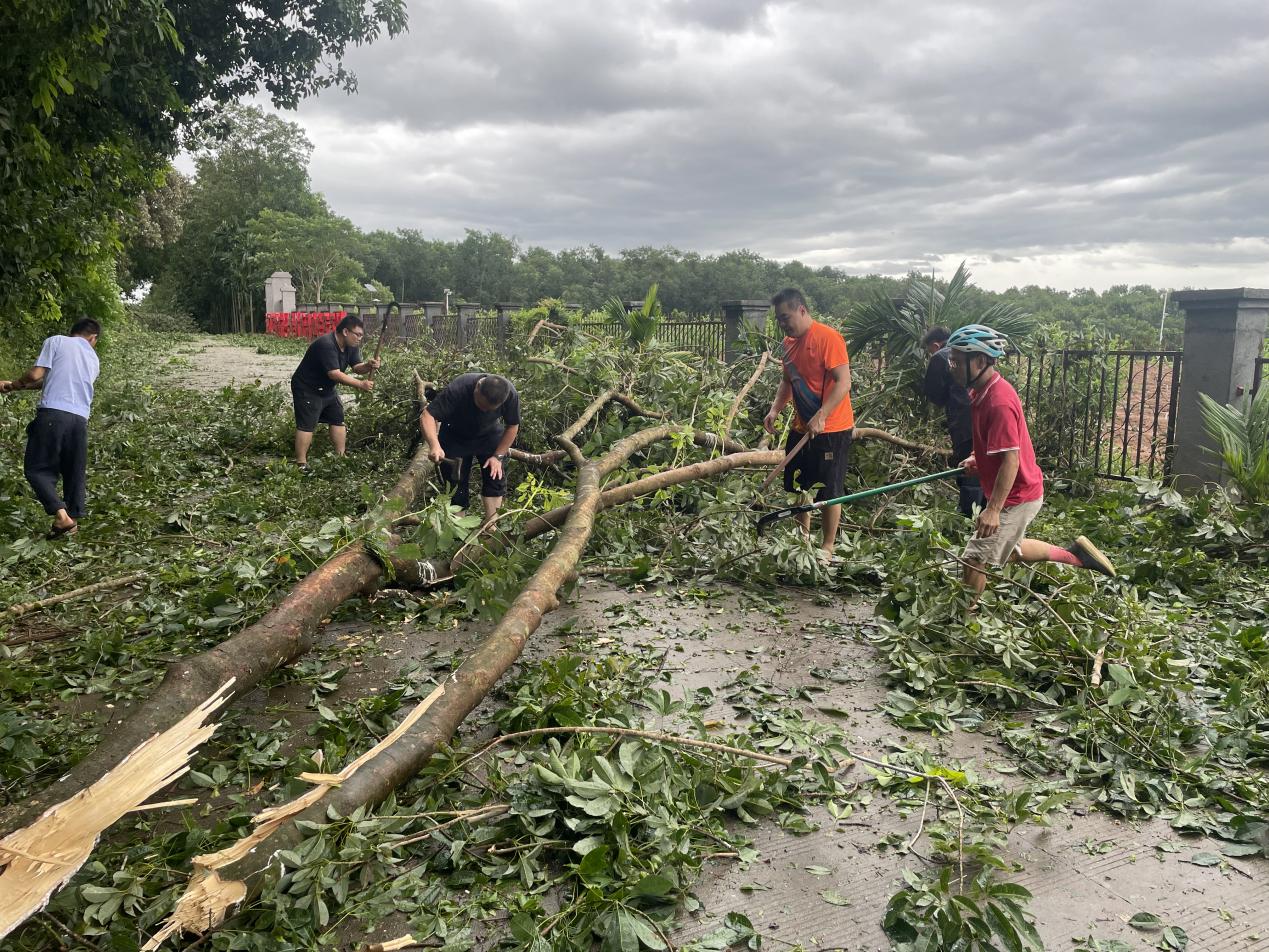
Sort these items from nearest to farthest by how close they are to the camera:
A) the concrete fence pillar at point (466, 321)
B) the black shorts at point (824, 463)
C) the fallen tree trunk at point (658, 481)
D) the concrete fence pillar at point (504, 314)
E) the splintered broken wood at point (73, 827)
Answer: the splintered broken wood at point (73, 827)
the fallen tree trunk at point (658, 481)
the black shorts at point (824, 463)
the concrete fence pillar at point (504, 314)
the concrete fence pillar at point (466, 321)

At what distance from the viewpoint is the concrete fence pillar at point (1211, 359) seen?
7.25 meters

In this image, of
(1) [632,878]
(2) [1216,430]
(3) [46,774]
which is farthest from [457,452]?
(2) [1216,430]

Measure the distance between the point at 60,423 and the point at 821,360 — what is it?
5394mm

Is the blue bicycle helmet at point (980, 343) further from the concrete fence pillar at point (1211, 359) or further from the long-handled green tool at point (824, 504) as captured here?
the concrete fence pillar at point (1211, 359)

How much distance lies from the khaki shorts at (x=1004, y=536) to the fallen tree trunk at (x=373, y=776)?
209 centimetres

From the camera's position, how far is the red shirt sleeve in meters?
4.26

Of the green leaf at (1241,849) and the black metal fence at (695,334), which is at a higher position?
the black metal fence at (695,334)

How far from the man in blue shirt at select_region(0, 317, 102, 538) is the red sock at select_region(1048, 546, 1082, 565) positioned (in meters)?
6.28

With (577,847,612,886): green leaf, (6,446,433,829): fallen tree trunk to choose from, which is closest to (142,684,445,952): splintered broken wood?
(6,446,433,829): fallen tree trunk

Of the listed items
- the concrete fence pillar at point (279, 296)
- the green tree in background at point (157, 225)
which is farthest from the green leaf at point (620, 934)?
the concrete fence pillar at point (279, 296)

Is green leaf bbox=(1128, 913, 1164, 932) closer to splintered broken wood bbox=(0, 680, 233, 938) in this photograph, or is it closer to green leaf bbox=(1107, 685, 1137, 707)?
green leaf bbox=(1107, 685, 1137, 707)

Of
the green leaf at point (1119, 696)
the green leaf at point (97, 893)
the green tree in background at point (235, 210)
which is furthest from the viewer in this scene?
the green tree in background at point (235, 210)

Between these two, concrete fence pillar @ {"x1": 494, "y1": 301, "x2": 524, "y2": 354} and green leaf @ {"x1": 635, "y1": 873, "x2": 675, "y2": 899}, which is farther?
concrete fence pillar @ {"x1": 494, "y1": 301, "x2": 524, "y2": 354}

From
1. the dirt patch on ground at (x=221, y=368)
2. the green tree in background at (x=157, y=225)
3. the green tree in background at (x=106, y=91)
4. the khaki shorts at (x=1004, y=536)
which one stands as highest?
the green tree in background at (x=157, y=225)
